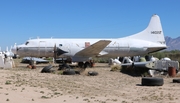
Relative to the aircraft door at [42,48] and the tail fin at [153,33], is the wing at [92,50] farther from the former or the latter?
the tail fin at [153,33]

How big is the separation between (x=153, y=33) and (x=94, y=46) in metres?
10.7

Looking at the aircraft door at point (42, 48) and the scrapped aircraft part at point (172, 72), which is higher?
the aircraft door at point (42, 48)

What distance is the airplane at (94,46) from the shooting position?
30547 mm

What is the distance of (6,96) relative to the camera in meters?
9.93

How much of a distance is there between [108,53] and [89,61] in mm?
2969

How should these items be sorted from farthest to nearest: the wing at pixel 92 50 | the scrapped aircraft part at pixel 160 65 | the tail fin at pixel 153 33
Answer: the tail fin at pixel 153 33
the wing at pixel 92 50
the scrapped aircraft part at pixel 160 65

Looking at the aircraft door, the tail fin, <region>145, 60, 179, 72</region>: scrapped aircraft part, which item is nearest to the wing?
the aircraft door

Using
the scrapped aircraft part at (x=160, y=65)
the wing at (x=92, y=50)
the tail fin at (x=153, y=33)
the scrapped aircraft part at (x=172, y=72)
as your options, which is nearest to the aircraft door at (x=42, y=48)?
the wing at (x=92, y=50)

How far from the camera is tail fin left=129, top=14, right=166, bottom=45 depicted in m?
35.3

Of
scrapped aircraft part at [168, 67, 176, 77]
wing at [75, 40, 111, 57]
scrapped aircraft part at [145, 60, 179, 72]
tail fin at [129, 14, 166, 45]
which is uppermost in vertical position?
tail fin at [129, 14, 166, 45]

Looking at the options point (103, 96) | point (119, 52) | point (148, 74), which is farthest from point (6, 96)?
point (119, 52)

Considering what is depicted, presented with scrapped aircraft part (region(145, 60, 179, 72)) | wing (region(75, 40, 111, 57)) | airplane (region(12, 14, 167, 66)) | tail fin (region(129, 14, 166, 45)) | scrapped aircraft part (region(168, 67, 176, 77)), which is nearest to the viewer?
scrapped aircraft part (region(168, 67, 176, 77))

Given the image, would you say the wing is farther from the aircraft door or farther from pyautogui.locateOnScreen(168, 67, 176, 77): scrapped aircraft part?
pyautogui.locateOnScreen(168, 67, 176, 77): scrapped aircraft part

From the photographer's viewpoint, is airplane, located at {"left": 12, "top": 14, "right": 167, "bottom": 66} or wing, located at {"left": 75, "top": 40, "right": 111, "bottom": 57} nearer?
wing, located at {"left": 75, "top": 40, "right": 111, "bottom": 57}
